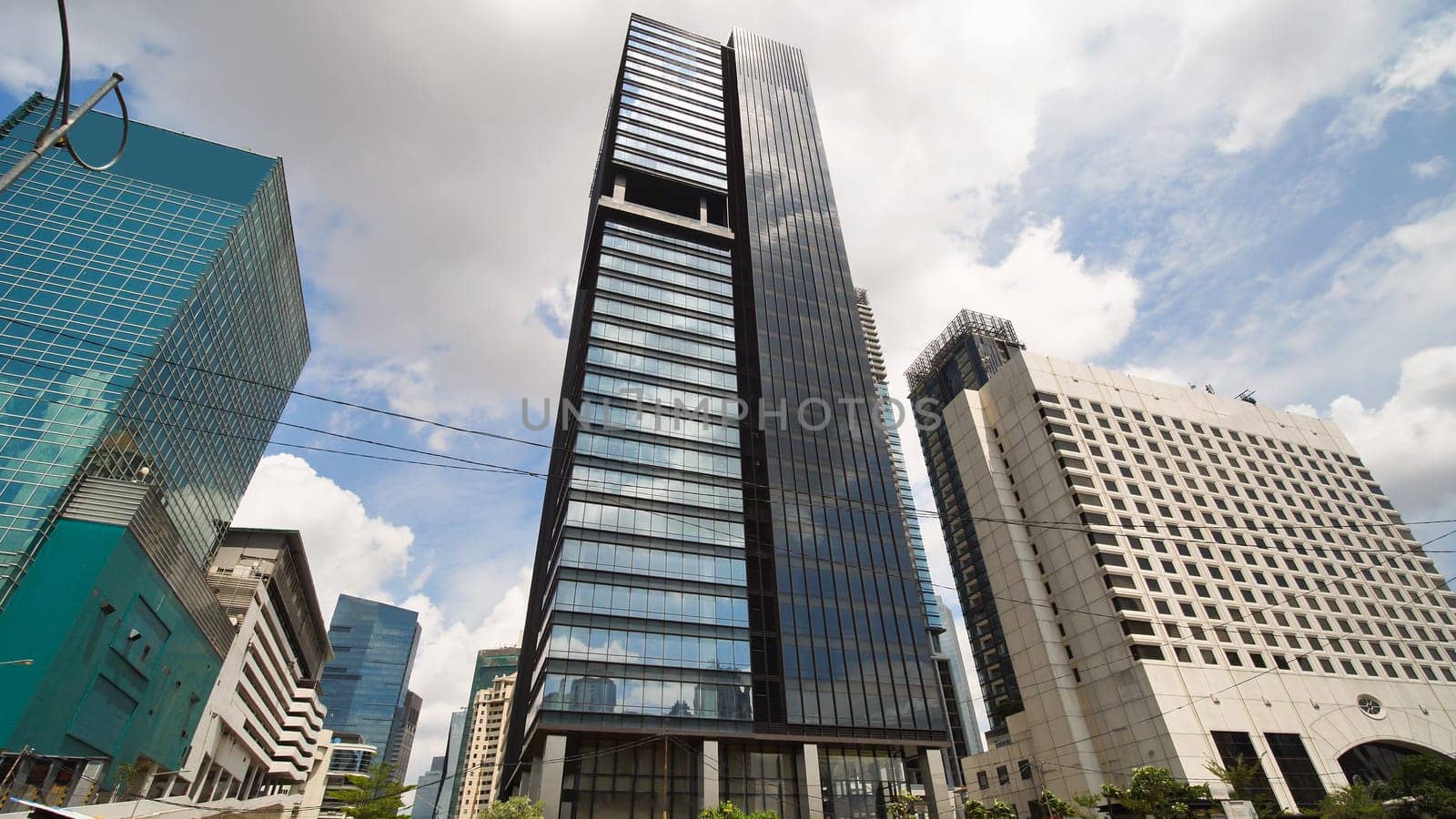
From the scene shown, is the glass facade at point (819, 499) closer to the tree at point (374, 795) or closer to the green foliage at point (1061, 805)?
the green foliage at point (1061, 805)

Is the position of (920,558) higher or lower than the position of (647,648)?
higher

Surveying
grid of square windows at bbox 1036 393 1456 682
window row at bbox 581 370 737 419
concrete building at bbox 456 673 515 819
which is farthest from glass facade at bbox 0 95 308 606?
concrete building at bbox 456 673 515 819

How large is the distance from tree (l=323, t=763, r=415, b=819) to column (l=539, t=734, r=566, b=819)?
8389 millimetres

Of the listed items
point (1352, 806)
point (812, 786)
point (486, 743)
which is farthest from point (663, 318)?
point (486, 743)

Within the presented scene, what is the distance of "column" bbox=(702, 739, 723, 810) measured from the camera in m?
47.9

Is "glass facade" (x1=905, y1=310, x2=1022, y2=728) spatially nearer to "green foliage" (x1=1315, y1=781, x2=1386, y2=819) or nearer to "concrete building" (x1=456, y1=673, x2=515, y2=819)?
"green foliage" (x1=1315, y1=781, x2=1386, y2=819)

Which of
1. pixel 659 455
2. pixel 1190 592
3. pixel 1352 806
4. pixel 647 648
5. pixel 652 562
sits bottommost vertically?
pixel 1352 806

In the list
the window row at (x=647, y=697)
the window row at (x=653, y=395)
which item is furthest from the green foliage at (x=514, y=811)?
the window row at (x=653, y=395)

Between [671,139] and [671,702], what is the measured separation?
69.7 meters

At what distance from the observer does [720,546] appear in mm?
59375

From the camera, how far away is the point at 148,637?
178 feet

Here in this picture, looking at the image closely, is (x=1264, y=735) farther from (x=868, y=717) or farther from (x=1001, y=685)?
(x=1001, y=685)

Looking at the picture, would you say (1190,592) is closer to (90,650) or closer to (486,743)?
(90,650)

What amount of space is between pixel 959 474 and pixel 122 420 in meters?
94.6
